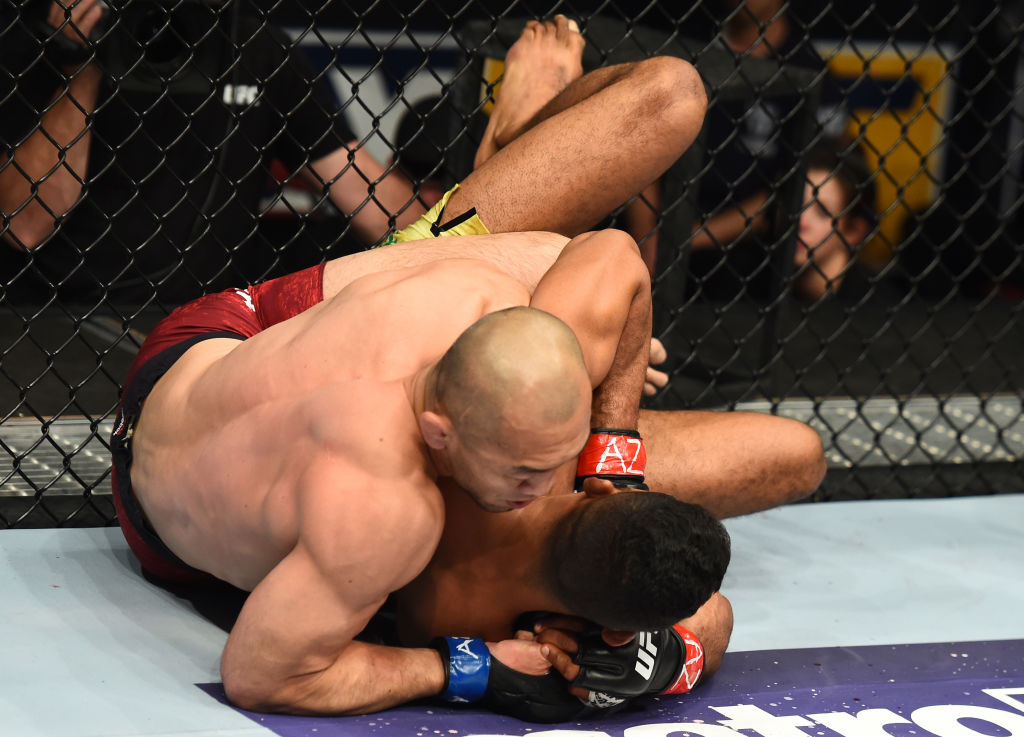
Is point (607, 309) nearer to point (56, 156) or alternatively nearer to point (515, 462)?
point (515, 462)

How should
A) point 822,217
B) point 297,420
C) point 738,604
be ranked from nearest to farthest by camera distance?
point 297,420
point 738,604
point 822,217

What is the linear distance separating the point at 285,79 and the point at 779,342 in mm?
1287

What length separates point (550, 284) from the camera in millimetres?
1590

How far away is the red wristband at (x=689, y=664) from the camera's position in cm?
151

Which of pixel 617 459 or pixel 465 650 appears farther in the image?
pixel 617 459

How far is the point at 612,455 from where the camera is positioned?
1.61 m

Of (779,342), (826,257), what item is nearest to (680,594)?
(779,342)

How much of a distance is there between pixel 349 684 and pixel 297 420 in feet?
1.07

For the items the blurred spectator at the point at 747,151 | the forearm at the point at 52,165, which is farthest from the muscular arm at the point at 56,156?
the blurred spectator at the point at 747,151

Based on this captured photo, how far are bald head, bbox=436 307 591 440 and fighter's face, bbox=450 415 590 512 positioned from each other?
0.01 m

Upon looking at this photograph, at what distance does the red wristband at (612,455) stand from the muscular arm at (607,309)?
1.1 inches

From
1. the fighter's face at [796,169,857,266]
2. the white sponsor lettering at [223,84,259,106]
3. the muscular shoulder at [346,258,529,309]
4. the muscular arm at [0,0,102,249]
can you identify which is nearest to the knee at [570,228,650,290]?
the muscular shoulder at [346,258,529,309]

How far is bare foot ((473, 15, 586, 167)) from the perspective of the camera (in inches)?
84.4

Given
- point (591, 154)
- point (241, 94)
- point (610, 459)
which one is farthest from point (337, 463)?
point (241, 94)
